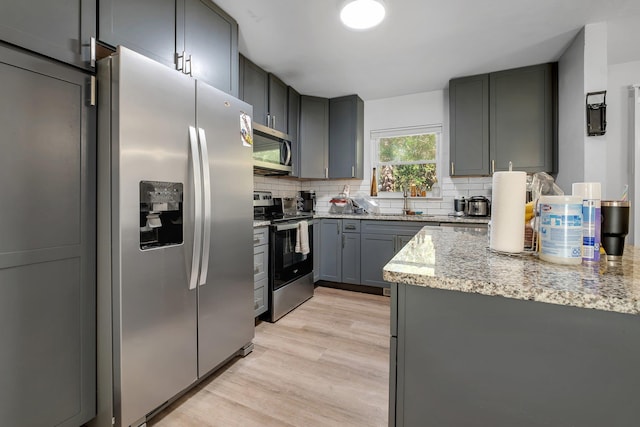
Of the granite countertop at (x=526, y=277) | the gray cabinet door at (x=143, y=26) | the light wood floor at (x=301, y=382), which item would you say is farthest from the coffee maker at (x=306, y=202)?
the granite countertop at (x=526, y=277)

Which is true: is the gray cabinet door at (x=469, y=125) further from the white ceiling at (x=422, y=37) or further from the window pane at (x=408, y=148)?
the window pane at (x=408, y=148)

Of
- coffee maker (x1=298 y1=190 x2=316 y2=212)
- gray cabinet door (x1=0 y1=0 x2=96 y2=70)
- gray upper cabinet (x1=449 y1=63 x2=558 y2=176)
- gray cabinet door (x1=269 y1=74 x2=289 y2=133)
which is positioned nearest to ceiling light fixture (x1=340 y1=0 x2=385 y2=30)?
gray cabinet door (x1=269 y1=74 x2=289 y2=133)

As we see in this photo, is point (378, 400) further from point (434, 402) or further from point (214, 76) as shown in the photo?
point (214, 76)

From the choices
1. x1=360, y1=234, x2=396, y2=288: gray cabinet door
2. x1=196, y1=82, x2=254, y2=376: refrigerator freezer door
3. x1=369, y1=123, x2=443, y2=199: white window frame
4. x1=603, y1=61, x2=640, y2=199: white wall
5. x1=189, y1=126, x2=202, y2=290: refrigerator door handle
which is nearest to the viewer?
x1=189, y1=126, x2=202, y2=290: refrigerator door handle

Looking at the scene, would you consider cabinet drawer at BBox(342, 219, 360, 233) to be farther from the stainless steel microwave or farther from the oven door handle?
the stainless steel microwave

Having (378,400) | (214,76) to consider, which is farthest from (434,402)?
(214,76)

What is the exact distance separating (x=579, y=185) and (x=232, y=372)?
6.50 feet

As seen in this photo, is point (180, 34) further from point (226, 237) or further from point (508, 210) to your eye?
point (508, 210)

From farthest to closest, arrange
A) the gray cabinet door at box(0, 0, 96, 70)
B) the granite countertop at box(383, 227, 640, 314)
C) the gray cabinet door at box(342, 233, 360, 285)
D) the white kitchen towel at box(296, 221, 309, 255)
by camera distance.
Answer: the gray cabinet door at box(342, 233, 360, 285)
the white kitchen towel at box(296, 221, 309, 255)
the gray cabinet door at box(0, 0, 96, 70)
the granite countertop at box(383, 227, 640, 314)

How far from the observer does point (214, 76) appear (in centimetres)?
197

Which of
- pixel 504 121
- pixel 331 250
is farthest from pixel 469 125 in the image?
pixel 331 250

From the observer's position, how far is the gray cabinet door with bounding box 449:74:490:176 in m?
3.08

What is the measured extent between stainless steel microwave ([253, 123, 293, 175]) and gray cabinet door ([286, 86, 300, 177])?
34 centimetres

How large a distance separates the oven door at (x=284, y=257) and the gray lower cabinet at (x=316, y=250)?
36cm
